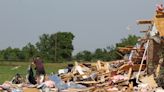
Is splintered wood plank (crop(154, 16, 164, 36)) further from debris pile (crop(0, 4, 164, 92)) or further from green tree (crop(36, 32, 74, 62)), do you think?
green tree (crop(36, 32, 74, 62))

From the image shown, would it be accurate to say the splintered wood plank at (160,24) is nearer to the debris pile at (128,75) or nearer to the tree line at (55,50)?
the debris pile at (128,75)

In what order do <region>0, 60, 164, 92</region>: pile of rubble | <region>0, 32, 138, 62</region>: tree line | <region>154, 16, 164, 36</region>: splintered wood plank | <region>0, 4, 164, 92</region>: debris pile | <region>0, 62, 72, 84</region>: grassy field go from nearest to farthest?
<region>0, 60, 164, 92</region>: pile of rubble < <region>0, 4, 164, 92</region>: debris pile < <region>154, 16, 164, 36</region>: splintered wood plank < <region>0, 62, 72, 84</region>: grassy field < <region>0, 32, 138, 62</region>: tree line

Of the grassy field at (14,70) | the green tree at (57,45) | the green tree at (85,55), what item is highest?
the green tree at (57,45)

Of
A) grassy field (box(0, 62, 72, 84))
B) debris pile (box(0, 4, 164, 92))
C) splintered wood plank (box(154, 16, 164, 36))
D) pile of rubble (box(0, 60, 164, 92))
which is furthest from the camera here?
→ grassy field (box(0, 62, 72, 84))

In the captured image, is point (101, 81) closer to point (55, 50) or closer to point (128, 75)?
point (128, 75)

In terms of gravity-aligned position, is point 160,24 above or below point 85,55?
above

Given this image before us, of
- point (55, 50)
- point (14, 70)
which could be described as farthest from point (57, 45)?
point (14, 70)

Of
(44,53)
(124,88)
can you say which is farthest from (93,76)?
(44,53)

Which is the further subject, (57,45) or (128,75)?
(57,45)

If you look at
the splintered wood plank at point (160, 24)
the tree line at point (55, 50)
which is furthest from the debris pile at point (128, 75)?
the tree line at point (55, 50)

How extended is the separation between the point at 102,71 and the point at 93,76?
0.95m

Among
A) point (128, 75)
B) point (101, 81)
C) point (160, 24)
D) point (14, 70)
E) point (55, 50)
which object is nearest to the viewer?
point (160, 24)

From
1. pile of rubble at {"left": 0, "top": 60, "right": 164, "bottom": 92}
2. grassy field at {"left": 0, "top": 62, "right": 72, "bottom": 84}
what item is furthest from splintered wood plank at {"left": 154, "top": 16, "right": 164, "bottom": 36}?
grassy field at {"left": 0, "top": 62, "right": 72, "bottom": 84}

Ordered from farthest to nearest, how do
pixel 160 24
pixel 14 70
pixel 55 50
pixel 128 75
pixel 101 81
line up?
pixel 55 50 → pixel 14 70 → pixel 101 81 → pixel 128 75 → pixel 160 24
